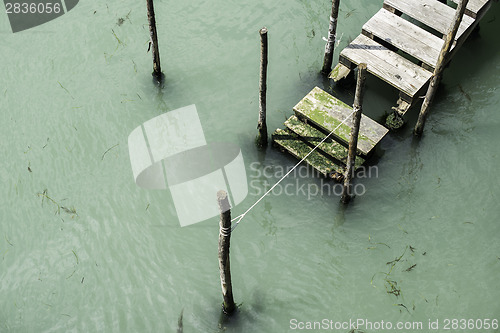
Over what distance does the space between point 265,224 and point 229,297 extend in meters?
1.51

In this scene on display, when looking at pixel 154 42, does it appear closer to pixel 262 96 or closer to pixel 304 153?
pixel 262 96

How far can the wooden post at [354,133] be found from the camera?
8.34 m

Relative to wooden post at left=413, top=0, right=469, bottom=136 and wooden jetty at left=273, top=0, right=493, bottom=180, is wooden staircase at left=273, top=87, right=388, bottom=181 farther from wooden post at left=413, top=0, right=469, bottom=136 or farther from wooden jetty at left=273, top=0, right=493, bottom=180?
wooden post at left=413, top=0, right=469, bottom=136

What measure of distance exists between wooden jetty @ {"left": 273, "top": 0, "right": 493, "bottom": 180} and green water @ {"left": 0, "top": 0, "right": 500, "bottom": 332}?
41 cm

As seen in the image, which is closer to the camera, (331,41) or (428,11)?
(331,41)

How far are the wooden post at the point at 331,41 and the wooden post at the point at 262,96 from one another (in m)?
1.77

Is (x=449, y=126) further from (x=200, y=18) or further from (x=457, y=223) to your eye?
(x=200, y=18)

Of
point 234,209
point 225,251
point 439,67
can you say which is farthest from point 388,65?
point 225,251

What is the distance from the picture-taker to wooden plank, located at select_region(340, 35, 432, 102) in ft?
34.7

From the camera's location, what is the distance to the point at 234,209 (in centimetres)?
1015

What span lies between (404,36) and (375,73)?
876 mm

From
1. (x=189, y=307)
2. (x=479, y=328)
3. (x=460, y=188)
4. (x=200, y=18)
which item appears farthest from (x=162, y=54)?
(x=479, y=328)

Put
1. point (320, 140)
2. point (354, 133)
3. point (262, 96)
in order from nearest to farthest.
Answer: point (354, 133) < point (262, 96) < point (320, 140)

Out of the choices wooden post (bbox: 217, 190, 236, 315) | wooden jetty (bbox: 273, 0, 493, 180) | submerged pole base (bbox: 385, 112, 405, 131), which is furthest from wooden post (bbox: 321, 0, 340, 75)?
wooden post (bbox: 217, 190, 236, 315)
